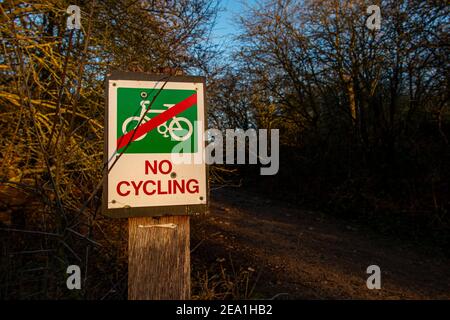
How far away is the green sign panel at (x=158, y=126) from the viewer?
136 cm

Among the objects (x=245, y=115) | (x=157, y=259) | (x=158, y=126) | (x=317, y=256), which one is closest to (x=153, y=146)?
(x=158, y=126)

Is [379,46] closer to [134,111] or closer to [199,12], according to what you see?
[199,12]

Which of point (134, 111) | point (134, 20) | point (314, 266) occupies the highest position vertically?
point (134, 20)

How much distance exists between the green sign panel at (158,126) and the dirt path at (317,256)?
1.84 m

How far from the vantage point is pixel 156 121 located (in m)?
1.38

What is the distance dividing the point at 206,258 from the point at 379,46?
7.99 m

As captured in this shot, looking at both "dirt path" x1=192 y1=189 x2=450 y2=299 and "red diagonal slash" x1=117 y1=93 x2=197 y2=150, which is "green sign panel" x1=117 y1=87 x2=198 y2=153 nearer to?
"red diagonal slash" x1=117 y1=93 x2=197 y2=150

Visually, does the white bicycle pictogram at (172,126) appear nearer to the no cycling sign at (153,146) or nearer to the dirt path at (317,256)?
the no cycling sign at (153,146)

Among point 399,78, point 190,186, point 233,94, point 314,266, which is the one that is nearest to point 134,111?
point 190,186

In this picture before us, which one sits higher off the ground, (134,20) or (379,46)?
(379,46)

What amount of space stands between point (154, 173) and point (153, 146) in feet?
0.37

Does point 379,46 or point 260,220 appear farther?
point 379,46

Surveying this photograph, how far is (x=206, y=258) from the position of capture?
507cm

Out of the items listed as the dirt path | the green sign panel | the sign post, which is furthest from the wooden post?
the dirt path
